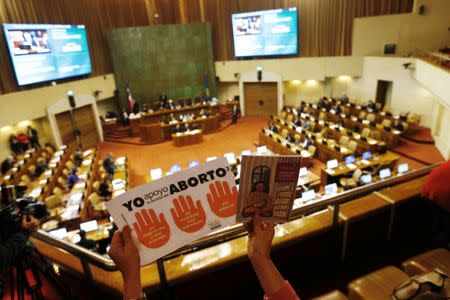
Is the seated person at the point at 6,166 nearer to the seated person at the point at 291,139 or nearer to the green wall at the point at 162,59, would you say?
the green wall at the point at 162,59

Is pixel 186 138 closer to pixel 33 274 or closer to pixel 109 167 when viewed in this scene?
pixel 109 167

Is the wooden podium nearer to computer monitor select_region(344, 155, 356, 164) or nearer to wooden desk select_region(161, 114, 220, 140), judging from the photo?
wooden desk select_region(161, 114, 220, 140)

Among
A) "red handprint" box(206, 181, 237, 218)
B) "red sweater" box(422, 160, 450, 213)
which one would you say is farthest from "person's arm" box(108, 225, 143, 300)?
"red sweater" box(422, 160, 450, 213)

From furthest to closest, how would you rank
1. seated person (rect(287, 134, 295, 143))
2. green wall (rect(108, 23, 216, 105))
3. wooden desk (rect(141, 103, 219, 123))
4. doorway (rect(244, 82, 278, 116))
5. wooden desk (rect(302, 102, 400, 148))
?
1. doorway (rect(244, 82, 278, 116))
2. green wall (rect(108, 23, 216, 105))
3. wooden desk (rect(141, 103, 219, 123))
4. seated person (rect(287, 134, 295, 143))
5. wooden desk (rect(302, 102, 400, 148))

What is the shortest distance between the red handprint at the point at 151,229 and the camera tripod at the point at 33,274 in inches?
34.8

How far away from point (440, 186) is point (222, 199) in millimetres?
1965

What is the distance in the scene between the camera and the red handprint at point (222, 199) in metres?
1.48

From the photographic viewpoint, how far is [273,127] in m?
12.8

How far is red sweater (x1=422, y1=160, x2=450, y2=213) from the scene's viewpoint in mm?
2342

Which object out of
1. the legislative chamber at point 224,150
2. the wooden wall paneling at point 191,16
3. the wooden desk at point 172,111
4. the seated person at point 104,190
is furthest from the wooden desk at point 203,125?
the seated person at point 104,190

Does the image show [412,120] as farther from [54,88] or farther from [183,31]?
[54,88]

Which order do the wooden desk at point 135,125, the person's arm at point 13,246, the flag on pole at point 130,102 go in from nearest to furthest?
the person's arm at point 13,246 < the wooden desk at point 135,125 < the flag on pole at point 130,102

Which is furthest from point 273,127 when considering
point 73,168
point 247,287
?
point 247,287

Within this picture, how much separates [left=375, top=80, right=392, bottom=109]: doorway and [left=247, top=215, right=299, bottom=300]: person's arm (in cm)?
1586
